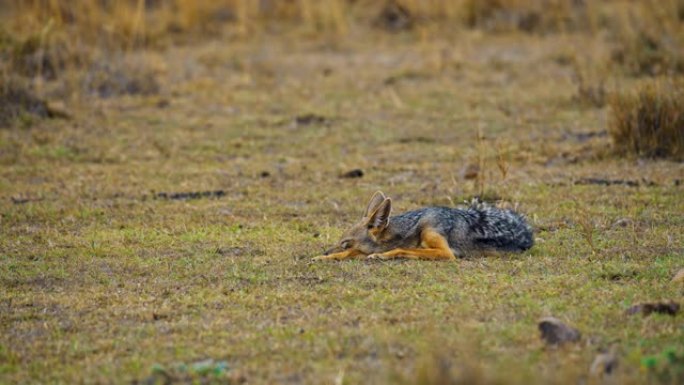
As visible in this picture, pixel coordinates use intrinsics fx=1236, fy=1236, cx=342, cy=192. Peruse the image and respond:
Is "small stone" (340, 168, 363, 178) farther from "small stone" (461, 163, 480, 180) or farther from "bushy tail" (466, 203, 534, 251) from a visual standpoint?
"bushy tail" (466, 203, 534, 251)

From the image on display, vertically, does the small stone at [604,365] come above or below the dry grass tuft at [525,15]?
above

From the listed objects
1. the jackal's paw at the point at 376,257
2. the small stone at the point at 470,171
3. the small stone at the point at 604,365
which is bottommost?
the small stone at the point at 470,171

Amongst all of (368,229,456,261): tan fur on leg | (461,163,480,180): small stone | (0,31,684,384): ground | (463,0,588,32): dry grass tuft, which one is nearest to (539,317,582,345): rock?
(0,31,684,384): ground

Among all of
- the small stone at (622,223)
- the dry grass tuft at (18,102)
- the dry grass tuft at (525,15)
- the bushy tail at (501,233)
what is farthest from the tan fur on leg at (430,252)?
the dry grass tuft at (525,15)

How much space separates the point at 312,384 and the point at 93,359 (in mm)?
1198

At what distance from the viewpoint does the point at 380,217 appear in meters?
8.20

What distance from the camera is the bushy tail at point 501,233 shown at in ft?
26.6

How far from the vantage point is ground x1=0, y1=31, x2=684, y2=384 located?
6000 millimetres

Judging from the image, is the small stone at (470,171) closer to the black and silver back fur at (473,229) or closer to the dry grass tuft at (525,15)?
the black and silver back fur at (473,229)

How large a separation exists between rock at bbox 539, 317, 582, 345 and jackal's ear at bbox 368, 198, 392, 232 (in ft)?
7.51

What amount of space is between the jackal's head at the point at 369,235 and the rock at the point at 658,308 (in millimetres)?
2192

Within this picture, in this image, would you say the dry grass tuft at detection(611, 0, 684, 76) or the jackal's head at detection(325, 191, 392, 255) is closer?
the jackal's head at detection(325, 191, 392, 255)

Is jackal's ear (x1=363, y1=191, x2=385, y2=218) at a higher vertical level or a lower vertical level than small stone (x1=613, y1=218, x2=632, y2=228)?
higher

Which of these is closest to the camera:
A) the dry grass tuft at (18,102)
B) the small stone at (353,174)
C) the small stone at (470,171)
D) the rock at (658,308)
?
the rock at (658,308)
